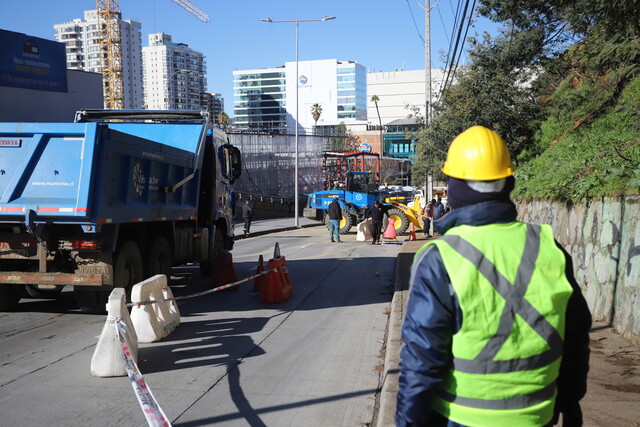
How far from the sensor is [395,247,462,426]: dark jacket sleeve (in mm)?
2250

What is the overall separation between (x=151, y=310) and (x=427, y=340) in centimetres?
627

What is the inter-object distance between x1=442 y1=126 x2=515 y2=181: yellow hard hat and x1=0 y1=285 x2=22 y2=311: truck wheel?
909 centimetres

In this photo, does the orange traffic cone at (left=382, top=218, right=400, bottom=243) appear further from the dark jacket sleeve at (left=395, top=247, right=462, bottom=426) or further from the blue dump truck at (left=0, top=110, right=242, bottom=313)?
the dark jacket sleeve at (left=395, top=247, right=462, bottom=426)

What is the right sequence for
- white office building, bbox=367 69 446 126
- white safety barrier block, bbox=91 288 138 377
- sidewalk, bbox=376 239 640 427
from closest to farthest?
sidewalk, bbox=376 239 640 427
white safety barrier block, bbox=91 288 138 377
white office building, bbox=367 69 446 126

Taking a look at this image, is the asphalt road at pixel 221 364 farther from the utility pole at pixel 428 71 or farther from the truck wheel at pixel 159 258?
the utility pole at pixel 428 71

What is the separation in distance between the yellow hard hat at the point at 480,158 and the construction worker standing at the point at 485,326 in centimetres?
13

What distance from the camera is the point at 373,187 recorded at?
30141 millimetres

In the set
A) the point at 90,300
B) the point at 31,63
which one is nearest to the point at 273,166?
the point at 31,63

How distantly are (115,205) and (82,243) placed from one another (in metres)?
0.70

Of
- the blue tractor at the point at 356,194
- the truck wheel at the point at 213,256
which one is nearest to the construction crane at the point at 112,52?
the blue tractor at the point at 356,194

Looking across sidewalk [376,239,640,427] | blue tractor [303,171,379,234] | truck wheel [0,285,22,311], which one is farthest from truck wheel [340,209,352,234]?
sidewalk [376,239,640,427]

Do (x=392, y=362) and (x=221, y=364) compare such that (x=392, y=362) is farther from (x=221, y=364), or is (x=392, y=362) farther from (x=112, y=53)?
(x=112, y=53)

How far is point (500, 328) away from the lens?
7.48ft

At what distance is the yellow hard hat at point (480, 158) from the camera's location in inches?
96.3
